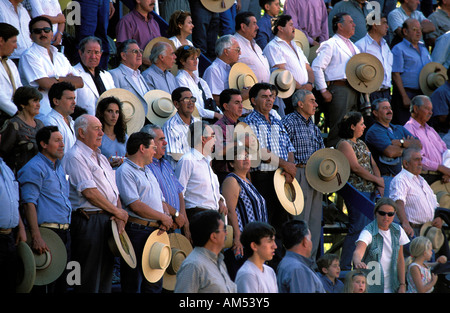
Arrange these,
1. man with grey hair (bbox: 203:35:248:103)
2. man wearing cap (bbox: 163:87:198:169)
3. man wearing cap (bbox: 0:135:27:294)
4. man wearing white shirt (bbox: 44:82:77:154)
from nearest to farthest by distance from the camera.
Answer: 1. man wearing cap (bbox: 0:135:27:294)
2. man wearing white shirt (bbox: 44:82:77:154)
3. man wearing cap (bbox: 163:87:198:169)
4. man with grey hair (bbox: 203:35:248:103)

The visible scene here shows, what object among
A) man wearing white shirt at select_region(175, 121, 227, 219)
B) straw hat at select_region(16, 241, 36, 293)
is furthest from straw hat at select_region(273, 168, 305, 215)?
straw hat at select_region(16, 241, 36, 293)

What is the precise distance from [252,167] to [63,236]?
2.40 meters

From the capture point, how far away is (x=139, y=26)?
Answer: 9.45 metres

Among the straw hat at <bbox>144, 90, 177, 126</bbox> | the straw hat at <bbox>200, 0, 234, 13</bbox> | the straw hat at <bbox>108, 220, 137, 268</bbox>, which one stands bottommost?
the straw hat at <bbox>108, 220, 137, 268</bbox>

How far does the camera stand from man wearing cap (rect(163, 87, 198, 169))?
7.67m

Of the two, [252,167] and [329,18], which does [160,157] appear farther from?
[329,18]

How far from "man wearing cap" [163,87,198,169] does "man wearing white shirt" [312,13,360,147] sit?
98.6 inches

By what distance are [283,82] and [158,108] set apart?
179 centimetres

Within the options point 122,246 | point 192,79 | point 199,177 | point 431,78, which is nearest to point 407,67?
point 431,78

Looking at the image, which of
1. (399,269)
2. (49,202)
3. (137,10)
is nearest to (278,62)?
(137,10)

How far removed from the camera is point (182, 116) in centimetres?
787

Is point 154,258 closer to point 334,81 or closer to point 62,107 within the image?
point 62,107

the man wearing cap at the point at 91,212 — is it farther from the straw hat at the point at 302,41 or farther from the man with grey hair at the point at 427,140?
the straw hat at the point at 302,41

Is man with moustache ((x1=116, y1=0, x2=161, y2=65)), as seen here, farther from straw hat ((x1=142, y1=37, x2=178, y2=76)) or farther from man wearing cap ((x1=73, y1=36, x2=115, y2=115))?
man wearing cap ((x1=73, y1=36, x2=115, y2=115))
